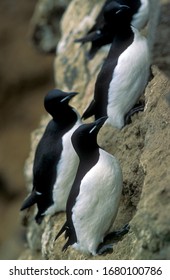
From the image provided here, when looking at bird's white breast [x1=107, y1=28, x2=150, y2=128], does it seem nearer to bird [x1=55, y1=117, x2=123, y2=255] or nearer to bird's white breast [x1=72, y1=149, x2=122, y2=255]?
bird [x1=55, y1=117, x2=123, y2=255]

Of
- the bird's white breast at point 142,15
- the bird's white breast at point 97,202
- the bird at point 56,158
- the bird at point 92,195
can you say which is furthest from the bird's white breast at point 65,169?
the bird's white breast at point 142,15

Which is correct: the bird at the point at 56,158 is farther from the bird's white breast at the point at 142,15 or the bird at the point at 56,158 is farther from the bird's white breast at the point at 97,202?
the bird's white breast at the point at 142,15

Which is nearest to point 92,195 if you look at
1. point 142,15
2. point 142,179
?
point 142,179

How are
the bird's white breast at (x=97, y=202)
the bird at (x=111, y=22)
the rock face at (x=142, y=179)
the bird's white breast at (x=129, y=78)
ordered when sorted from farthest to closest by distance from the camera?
the bird at (x=111, y=22) < the bird's white breast at (x=129, y=78) < the bird's white breast at (x=97, y=202) < the rock face at (x=142, y=179)

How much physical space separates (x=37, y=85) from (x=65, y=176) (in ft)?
22.8

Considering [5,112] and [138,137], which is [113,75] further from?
[5,112]

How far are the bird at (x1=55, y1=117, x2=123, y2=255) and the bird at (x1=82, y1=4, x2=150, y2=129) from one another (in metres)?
0.44

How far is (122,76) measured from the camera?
16.7 feet

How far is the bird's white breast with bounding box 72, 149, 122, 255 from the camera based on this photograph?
4566 mm

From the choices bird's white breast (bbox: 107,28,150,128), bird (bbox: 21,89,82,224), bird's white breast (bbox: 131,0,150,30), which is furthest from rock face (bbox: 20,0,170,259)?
bird's white breast (bbox: 131,0,150,30)

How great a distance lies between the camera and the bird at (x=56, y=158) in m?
5.21

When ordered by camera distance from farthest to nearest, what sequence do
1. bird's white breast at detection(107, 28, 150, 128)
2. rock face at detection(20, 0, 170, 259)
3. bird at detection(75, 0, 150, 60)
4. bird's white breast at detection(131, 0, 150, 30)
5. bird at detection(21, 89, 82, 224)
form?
1. bird's white breast at detection(131, 0, 150, 30)
2. bird at detection(75, 0, 150, 60)
3. bird at detection(21, 89, 82, 224)
4. bird's white breast at detection(107, 28, 150, 128)
5. rock face at detection(20, 0, 170, 259)

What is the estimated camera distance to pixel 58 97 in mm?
5320

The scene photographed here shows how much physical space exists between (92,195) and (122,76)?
2.88 ft
